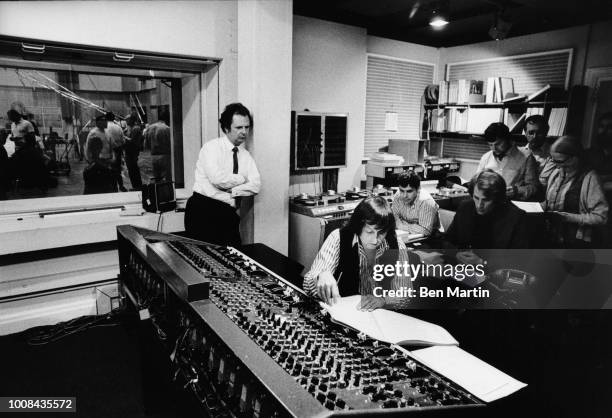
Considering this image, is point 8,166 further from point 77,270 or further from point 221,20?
point 221,20

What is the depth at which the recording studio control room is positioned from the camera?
1.46 m

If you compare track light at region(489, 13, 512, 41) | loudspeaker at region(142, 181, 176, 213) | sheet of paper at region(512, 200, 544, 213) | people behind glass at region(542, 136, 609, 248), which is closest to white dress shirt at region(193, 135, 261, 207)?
loudspeaker at region(142, 181, 176, 213)

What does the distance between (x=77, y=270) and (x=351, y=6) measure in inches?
162

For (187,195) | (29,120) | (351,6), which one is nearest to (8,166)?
(29,120)

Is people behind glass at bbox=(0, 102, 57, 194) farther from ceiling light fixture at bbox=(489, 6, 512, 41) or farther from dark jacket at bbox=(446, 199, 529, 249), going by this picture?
ceiling light fixture at bbox=(489, 6, 512, 41)

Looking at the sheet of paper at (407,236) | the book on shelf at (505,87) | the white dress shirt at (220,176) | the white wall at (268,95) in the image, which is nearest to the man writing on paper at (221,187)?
the white dress shirt at (220,176)

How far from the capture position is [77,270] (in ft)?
11.7

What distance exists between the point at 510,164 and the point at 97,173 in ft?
13.3

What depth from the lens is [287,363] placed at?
1.28 meters

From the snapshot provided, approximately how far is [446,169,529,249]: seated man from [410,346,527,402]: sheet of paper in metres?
1.55

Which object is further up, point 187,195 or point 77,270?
point 187,195

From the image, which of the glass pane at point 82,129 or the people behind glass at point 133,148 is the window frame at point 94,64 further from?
the people behind glass at point 133,148

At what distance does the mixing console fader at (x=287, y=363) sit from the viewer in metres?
1.12

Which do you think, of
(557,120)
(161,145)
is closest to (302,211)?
(161,145)
